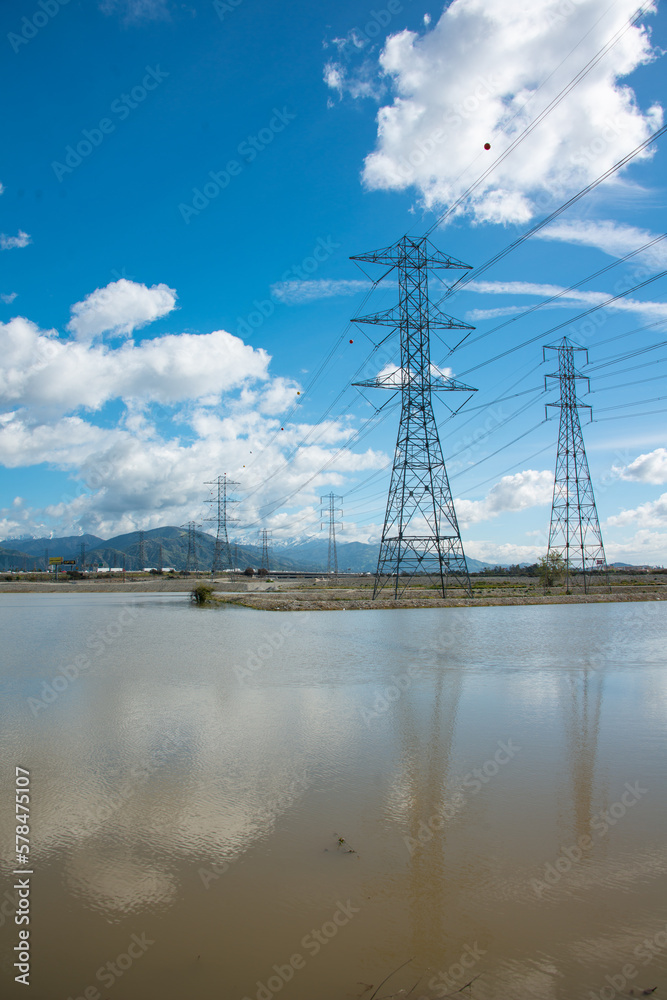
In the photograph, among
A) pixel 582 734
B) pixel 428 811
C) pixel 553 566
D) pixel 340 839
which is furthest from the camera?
pixel 553 566

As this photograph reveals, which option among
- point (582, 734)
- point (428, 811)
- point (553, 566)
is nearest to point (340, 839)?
point (428, 811)

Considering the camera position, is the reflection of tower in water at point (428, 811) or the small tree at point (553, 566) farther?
the small tree at point (553, 566)

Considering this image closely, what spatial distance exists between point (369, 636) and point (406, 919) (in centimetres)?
2272

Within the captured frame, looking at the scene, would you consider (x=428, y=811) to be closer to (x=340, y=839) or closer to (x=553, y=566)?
(x=340, y=839)

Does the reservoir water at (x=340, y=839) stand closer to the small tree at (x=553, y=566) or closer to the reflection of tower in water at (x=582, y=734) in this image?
the reflection of tower in water at (x=582, y=734)

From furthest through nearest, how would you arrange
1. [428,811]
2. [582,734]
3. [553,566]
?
[553,566], [582,734], [428,811]

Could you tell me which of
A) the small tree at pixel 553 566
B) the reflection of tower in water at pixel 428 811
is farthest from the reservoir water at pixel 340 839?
the small tree at pixel 553 566

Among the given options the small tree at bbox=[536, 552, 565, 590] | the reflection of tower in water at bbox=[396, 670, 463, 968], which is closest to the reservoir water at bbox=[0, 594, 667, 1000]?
the reflection of tower in water at bbox=[396, 670, 463, 968]

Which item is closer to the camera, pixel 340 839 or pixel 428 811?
pixel 340 839

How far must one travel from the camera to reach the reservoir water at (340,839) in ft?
16.2

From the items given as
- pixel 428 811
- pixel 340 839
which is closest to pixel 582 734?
pixel 428 811

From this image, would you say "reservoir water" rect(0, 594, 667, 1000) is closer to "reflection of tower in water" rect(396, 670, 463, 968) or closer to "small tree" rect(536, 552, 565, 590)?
"reflection of tower in water" rect(396, 670, 463, 968)

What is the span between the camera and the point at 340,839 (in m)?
7.04

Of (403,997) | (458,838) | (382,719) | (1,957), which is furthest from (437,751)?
(1,957)
